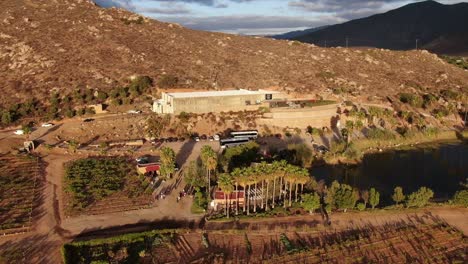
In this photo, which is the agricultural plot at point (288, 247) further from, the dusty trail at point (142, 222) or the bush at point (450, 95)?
the bush at point (450, 95)

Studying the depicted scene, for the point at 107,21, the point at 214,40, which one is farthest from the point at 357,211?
the point at 107,21

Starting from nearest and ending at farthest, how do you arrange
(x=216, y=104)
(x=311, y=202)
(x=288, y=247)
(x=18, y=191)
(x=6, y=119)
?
(x=288, y=247), (x=311, y=202), (x=18, y=191), (x=6, y=119), (x=216, y=104)

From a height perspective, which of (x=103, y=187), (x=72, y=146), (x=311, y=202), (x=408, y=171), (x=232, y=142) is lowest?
(x=408, y=171)

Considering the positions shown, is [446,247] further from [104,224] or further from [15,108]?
[15,108]

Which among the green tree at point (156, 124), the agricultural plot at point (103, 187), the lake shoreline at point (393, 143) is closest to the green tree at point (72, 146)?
the agricultural plot at point (103, 187)

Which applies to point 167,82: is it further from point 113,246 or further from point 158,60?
point 113,246

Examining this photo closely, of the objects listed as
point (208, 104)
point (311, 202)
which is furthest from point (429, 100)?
point (311, 202)

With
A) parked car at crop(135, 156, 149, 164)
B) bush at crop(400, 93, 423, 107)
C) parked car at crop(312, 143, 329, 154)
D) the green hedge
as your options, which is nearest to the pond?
parked car at crop(312, 143, 329, 154)
